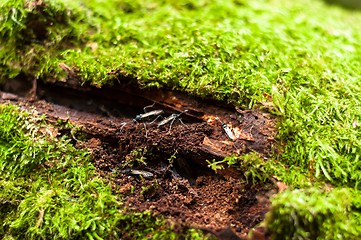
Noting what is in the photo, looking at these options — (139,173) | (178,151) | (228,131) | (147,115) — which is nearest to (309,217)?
(228,131)

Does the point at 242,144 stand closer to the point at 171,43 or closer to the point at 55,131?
the point at 171,43

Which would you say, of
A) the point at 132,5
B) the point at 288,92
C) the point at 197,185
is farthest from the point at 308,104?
the point at 132,5

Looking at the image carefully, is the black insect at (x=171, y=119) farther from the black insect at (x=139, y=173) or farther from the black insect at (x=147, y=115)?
the black insect at (x=139, y=173)

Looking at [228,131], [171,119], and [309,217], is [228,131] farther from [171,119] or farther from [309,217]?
[309,217]

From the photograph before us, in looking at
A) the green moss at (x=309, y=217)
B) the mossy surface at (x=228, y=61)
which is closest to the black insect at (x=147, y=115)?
the mossy surface at (x=228, y=61)

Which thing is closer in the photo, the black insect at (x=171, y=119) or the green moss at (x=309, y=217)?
the green moss at (x=309, y=217)
